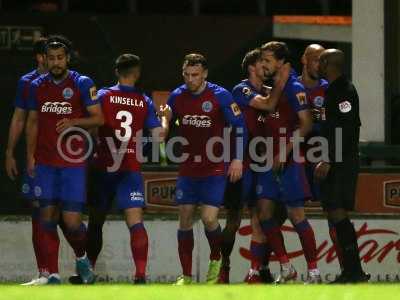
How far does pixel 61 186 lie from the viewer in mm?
13398

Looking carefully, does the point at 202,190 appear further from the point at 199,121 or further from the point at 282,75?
the point at 282,75

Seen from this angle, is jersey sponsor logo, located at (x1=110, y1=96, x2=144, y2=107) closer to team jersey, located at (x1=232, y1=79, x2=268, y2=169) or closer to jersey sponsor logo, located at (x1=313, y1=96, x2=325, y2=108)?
team jersey, located at (x1=232, y1=79, x2=268, y2=169)

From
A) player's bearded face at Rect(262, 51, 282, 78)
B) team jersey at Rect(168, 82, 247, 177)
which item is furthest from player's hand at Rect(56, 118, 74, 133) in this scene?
player's bearded face at Rect(262, 51, 282, 78)

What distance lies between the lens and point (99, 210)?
1387 cm

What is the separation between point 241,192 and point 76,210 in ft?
5.40

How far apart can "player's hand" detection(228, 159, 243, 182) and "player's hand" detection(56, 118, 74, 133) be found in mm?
1465

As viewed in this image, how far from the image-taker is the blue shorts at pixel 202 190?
45.3 ft

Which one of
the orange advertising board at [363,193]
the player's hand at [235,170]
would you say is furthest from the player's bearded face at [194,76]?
the orange advertising board at [363,193]

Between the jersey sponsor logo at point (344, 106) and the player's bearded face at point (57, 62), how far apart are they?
7.69 feet

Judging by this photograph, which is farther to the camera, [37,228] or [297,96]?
[37,228]

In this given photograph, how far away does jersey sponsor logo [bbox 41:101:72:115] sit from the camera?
527 inches

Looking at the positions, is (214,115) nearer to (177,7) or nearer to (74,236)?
(74,236)
